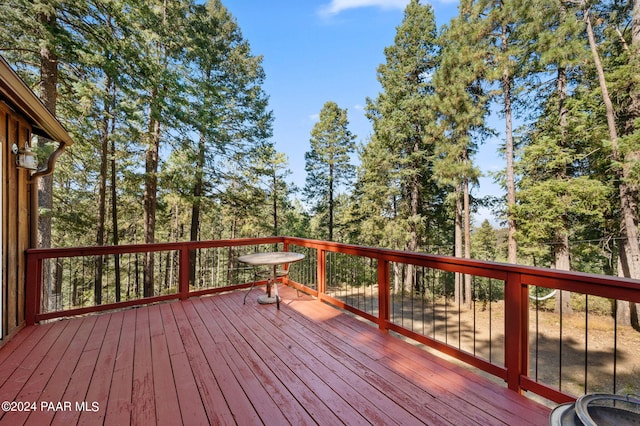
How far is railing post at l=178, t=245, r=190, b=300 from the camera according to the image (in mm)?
4094

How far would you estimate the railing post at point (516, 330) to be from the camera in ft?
6.39

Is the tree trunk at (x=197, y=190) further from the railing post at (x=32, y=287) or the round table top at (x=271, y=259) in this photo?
the round table top at (x=271, y=259)

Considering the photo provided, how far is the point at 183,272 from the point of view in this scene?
413 cm

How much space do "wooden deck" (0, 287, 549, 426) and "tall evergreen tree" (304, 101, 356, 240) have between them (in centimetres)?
1305

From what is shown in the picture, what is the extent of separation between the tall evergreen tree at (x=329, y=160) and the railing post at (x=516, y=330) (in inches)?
543

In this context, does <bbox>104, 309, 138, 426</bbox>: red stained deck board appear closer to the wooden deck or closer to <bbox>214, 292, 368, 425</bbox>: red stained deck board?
the wooden deck

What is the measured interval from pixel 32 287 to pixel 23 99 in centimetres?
219


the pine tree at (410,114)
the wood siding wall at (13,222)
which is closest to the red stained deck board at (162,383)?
the wood siding wall at (13,222)

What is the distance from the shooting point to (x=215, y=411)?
174cm

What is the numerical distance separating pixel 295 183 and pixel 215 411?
1454 centimetres

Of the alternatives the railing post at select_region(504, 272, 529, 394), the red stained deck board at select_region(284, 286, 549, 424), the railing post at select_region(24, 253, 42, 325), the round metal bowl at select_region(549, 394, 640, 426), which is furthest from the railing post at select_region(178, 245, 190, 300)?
the round metal bowl at select_region(549, 394, 640, 426)

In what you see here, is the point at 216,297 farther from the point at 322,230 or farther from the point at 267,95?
the point at 322,230

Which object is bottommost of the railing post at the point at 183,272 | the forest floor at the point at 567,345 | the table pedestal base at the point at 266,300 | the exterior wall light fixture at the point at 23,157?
the forest floor at the point at 567,345

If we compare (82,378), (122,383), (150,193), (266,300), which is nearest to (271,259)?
(266,300)
